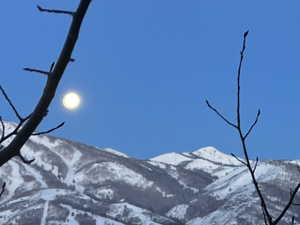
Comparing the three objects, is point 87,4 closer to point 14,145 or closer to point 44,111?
point 44,111

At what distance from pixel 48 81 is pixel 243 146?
1.33m

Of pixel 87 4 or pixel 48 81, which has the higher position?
pixel 87 4

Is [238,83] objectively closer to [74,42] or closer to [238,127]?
[238,127]

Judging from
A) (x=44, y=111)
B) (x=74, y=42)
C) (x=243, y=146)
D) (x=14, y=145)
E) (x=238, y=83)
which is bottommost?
(x=14, y=145)

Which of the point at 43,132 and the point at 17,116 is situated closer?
the point at 17,116

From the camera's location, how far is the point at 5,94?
3.45 meters

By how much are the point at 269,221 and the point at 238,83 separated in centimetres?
92

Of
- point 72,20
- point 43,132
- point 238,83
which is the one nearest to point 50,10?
point 72,20

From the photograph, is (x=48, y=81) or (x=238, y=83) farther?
(x=238, y=83)

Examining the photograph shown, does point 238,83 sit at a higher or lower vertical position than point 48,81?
higher

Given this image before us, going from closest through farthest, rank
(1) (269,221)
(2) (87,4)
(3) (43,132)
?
(2) (87,4) < (1) (269,221) < (3) (43,132)

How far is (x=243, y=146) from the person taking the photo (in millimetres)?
3537

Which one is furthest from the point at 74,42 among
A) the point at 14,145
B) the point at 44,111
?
the point at 14,145

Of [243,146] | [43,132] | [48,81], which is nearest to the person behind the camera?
[48,81]
